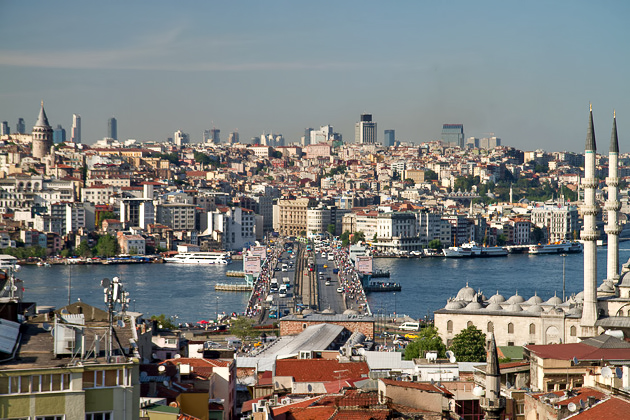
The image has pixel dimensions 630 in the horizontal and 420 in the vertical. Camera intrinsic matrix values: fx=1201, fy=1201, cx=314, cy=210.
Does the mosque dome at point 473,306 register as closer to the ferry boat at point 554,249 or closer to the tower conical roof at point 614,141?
the tower conical roof at point 614,141

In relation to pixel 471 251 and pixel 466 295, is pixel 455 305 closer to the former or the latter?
pixel 466 295

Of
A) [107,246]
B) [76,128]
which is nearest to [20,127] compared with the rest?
[76,128]

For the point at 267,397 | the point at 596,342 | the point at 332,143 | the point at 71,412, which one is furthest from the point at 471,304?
the point at 332,143

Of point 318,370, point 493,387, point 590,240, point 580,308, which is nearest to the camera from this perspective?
point 493,387

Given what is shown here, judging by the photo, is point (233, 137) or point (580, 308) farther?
point (233, 137)

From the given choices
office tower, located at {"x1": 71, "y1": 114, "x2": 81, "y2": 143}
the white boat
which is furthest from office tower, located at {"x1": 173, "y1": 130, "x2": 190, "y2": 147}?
the white boat

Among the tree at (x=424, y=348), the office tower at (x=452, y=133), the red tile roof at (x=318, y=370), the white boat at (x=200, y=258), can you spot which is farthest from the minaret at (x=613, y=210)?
the office tower at (x=452, y=133)
